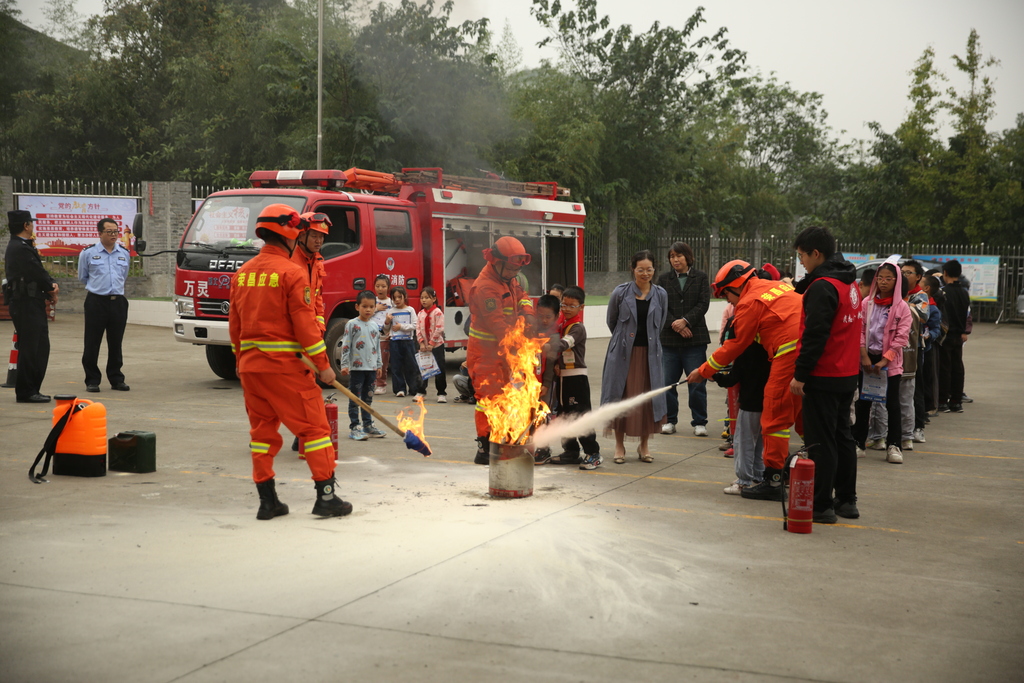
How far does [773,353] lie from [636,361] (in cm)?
166

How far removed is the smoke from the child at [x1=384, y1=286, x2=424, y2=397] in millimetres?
3819

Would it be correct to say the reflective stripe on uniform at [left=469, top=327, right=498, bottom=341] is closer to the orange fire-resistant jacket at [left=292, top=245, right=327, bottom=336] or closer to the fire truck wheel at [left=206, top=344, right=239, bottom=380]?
the orange fire-resistant jacket at [left=292, top=245, right=327, bottom=336]

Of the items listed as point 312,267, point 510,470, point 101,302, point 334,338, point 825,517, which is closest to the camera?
point 825,517

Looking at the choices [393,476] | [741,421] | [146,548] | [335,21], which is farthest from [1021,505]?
[335,21]

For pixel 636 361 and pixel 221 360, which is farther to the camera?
pixel 221 360

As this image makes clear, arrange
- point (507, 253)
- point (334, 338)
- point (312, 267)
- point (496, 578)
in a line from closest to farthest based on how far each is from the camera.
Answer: point (496, 578)
point (312, 267)
point (507, 253)
point (334, 338)

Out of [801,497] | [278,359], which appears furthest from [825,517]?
[278,359]

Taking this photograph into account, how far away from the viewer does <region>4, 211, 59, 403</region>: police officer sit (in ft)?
34.3

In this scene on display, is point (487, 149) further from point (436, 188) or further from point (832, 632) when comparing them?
point (832, 632)

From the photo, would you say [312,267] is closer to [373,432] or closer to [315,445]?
[315,445]

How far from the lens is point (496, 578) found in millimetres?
4727

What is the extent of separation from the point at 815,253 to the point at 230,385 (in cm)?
898

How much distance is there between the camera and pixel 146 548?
16.9 feet

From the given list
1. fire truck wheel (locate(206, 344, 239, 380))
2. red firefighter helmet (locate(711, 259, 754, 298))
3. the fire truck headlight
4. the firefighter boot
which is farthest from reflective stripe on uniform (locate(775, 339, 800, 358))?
fire truck wheel (locate(206, 344, 239, 380))
